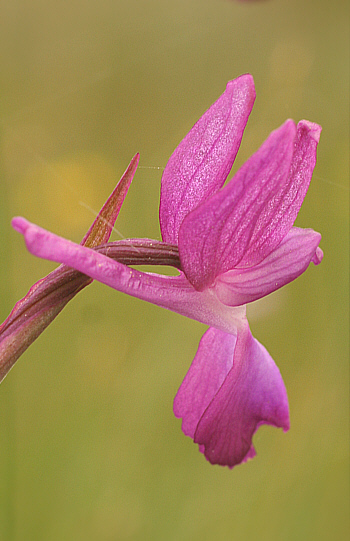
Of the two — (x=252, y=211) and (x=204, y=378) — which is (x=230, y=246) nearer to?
(x=252, y=211)

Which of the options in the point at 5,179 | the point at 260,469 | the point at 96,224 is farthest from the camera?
the point at 260,469

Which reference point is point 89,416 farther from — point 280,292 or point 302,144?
point 302,144

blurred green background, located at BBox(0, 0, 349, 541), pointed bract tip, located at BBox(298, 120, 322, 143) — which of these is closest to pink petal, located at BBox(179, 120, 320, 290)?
pointed bract tip, located at BBox(298, 120, 322, 143)

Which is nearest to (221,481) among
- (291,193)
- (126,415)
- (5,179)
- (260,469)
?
(260,469)

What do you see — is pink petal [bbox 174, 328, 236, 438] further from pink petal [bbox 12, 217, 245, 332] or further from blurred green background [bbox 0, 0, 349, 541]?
blurred green background [bbox 0, 0, 349, 541]

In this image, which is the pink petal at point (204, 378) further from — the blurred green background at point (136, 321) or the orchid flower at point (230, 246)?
the blurred green background at point (136, 321)

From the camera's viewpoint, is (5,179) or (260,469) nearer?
(5,179)
